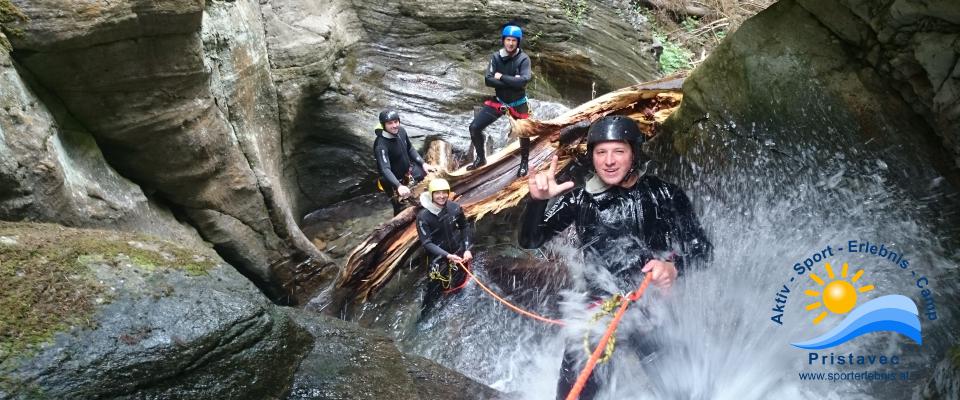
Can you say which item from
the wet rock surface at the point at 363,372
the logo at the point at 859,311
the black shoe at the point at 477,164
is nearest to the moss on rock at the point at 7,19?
the wet rock surface at the point at 363,372

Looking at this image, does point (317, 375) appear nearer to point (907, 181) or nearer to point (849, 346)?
point (849, 346)

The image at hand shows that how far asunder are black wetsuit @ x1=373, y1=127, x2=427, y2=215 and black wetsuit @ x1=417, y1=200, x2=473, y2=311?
1.14m

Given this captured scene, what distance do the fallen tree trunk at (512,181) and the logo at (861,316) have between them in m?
2.53

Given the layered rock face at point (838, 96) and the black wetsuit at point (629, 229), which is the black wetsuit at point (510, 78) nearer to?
the layered rock face at point (838, 96)

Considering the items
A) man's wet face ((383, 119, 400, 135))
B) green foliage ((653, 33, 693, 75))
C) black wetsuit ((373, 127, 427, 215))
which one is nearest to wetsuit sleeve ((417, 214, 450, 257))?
black wetsuit ((373, 127, 427, 215))

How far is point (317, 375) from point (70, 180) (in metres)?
2.41

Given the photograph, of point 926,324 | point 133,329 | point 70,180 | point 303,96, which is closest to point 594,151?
point 926,324

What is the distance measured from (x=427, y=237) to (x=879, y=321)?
3498 mm

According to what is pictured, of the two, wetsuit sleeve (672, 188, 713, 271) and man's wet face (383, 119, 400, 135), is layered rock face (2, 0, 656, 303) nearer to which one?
man's wet face (383, 119, 400, 135)

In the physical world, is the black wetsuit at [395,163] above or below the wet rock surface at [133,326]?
above

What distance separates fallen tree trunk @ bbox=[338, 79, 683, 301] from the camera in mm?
5852

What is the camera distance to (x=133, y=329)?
2.61 meters

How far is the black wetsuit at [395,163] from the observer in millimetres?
6812

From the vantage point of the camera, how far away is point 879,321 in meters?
3.45
